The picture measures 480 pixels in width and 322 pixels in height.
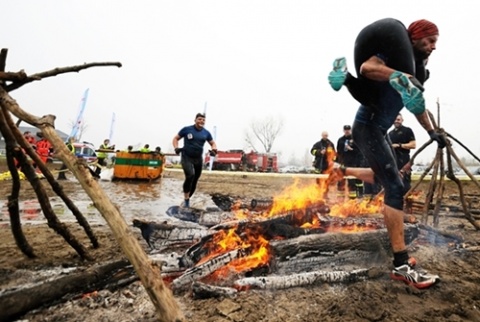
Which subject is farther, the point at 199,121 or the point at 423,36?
the point at 199,121

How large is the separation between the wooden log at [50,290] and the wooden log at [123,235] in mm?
916

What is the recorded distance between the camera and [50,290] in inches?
79.7

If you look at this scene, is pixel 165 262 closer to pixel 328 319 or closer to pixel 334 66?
pixel 328 319

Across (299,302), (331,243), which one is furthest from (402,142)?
(299,302)

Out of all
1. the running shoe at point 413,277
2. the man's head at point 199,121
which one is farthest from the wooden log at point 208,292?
the man's head at point 199,121

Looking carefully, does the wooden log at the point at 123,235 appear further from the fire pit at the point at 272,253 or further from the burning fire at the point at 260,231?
the burning fire at the point at 260,231

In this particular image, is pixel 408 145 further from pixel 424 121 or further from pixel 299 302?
pixel 299 302

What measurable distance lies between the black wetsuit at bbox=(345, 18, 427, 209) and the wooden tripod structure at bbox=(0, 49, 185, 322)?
2.23m

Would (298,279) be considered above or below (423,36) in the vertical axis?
below

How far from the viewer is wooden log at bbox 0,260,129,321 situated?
5.83 ft

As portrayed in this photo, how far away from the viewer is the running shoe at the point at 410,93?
2141 millimetres

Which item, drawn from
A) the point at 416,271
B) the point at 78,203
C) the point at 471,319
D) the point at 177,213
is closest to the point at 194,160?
the point at 177,213

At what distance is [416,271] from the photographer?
2.57 metres

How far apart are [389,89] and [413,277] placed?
1.68 meters
